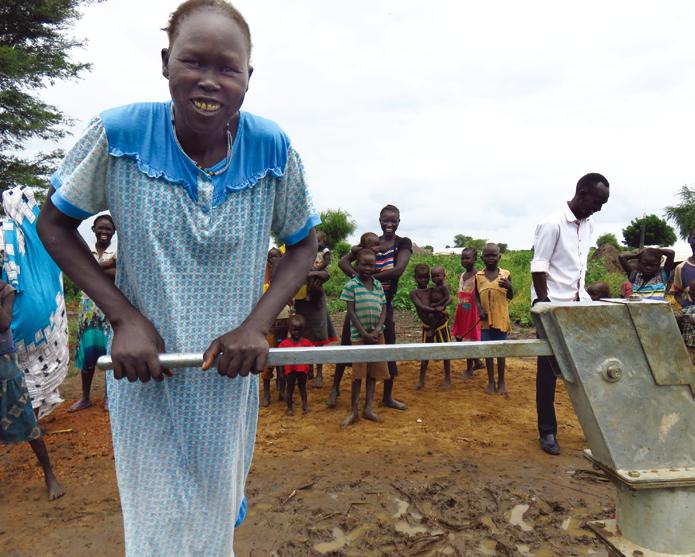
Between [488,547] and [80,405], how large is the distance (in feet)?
12.5

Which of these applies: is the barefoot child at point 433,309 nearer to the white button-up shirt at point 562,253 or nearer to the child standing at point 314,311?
the child standing at point 314,311

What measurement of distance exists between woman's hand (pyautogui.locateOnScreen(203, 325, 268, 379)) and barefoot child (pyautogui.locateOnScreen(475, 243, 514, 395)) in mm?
4559

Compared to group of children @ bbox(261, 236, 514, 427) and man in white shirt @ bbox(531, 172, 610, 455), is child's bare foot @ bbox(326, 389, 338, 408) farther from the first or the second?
man in white shirt @ bbox(531, 172, 610, 455)

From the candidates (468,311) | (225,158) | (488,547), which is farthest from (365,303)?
(225,158)

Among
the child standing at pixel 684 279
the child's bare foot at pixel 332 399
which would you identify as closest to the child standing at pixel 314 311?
the child's bare foot at pixel 332 399

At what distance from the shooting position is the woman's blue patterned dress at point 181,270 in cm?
127

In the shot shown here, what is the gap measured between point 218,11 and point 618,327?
3.65 feet

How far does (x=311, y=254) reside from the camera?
150cm

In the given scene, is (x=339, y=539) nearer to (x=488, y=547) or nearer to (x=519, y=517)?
(x=488, y=547)

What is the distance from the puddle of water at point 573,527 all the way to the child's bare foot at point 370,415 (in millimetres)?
1873

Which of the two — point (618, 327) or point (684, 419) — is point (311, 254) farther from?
point (684, 419)

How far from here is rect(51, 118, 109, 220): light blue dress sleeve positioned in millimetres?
1222

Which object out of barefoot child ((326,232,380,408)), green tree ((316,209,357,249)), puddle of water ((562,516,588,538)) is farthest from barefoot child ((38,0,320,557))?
green tree ((316,209,357,249))

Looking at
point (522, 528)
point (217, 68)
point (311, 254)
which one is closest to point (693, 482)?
point (311, 254)
